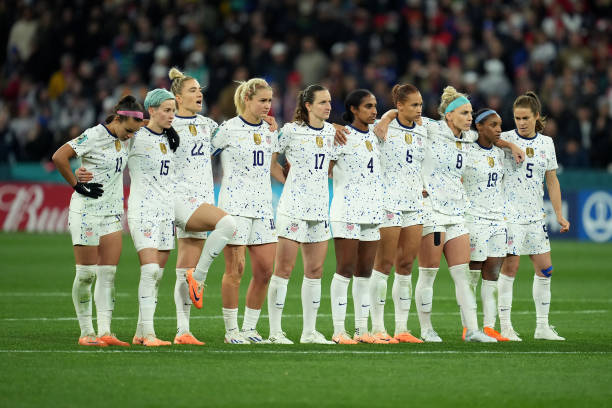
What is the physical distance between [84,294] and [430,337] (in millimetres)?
3407

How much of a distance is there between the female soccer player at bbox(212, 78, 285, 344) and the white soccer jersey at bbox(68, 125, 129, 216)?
962mm

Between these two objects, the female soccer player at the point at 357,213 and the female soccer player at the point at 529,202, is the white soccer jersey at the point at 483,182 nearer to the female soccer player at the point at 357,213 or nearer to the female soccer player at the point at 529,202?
the female soccer player at the point at 529,202

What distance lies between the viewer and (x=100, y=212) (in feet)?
34.6

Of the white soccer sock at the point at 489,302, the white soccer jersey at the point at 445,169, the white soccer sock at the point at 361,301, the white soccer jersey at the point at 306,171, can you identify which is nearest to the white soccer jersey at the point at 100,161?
the white soccer jersey at the point at 306,171

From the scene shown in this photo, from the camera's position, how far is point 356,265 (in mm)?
11195

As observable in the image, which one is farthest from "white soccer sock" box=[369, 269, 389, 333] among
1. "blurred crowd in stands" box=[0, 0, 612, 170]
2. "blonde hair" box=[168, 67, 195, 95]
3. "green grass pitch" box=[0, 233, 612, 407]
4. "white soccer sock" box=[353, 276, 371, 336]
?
"blurred crowd in stands" box=[0, 0, 612, 170]

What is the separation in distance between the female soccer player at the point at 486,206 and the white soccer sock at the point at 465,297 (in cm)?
42

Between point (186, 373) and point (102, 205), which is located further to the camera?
point (102, 205)

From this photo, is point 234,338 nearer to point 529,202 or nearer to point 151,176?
point 151,176

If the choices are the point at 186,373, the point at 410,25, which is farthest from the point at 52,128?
the point at 186,373

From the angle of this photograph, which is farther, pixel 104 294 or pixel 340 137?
pixel 340 137

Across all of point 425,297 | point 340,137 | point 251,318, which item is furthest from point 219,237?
point 425,297

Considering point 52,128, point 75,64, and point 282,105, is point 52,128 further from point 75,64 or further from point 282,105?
point 282,105

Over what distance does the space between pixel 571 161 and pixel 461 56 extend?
12.7 ft
